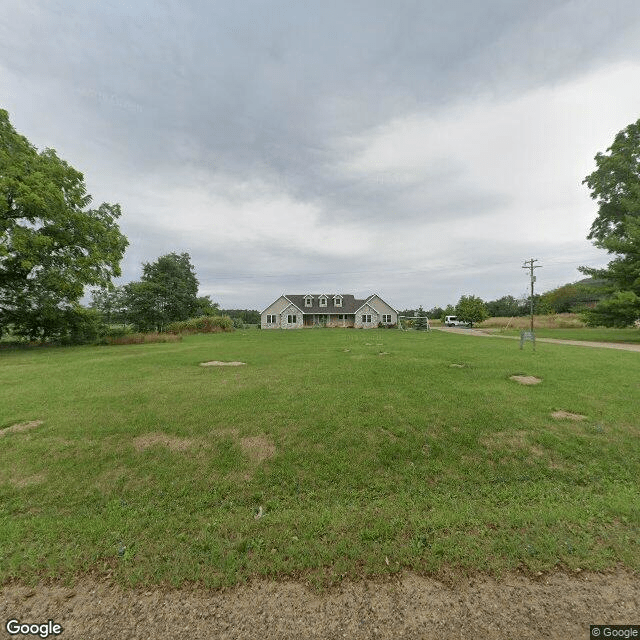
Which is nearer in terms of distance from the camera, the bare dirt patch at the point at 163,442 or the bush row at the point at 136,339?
the bare dirt patch at the point at 163,442

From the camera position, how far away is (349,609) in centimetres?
234

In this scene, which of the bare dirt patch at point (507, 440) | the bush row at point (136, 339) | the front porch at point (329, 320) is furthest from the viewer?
the front porch at point (329, 320)

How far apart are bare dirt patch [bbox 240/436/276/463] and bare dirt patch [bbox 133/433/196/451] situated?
0.94 metres

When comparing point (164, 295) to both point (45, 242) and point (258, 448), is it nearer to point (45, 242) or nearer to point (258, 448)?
point (45, 242)

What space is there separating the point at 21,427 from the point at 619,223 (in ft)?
135

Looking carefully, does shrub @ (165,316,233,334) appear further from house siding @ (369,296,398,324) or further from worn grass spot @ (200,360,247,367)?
worn grass spot @ (200,360,247,367)

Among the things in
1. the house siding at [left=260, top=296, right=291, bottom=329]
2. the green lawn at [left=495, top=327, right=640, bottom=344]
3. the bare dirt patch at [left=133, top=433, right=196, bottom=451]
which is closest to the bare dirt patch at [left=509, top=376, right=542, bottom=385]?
the bare dirt patch at [left=133, top=433, right=196, bottom=451]

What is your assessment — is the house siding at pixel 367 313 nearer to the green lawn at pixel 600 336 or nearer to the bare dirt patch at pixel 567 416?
the green lawn at pixel 600 336

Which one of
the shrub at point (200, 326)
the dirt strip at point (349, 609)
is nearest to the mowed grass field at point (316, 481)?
the dirt strip at point (349, 609)

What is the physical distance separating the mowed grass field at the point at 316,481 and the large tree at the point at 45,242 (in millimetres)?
16639

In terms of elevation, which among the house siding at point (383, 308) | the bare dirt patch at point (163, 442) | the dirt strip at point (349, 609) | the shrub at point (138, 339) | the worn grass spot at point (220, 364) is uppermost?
the house siding at point (383, 308)

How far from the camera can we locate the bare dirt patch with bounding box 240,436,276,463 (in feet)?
15.2

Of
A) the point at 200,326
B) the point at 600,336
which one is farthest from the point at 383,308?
the point at 200,326

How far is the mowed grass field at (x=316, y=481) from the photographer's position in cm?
286
